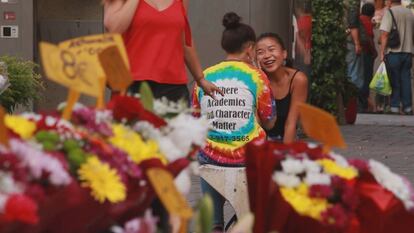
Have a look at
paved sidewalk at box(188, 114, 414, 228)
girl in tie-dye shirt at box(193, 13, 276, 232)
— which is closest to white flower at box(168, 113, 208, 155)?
girl in tie-dye shirt at box(193, 13, 276, 232)

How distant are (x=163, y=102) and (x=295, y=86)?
3.28m

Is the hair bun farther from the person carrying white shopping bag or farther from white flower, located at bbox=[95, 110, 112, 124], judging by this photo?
the person carrying white shopping bag

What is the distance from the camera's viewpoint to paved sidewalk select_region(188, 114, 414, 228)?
11.1 meters

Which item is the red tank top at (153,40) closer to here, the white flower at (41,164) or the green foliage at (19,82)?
the white flower at (41,164)

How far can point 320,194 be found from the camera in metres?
3.28

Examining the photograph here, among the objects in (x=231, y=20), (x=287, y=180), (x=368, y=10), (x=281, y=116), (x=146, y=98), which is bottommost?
(x=281, y=116)

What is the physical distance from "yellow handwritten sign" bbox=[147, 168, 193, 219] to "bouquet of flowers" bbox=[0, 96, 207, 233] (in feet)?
0.27

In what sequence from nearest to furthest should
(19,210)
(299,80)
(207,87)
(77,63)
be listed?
(19,210) → (77,63) → (207,87) → (299,80)

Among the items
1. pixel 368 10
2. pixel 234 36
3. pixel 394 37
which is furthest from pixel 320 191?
pixel 368 10

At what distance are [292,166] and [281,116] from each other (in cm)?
352

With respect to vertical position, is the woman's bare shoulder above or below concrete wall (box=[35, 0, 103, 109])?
below

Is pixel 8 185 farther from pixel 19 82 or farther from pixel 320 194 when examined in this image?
pixel 19 82

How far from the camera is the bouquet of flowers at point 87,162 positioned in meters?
2.70

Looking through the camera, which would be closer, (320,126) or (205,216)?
(205,216)
